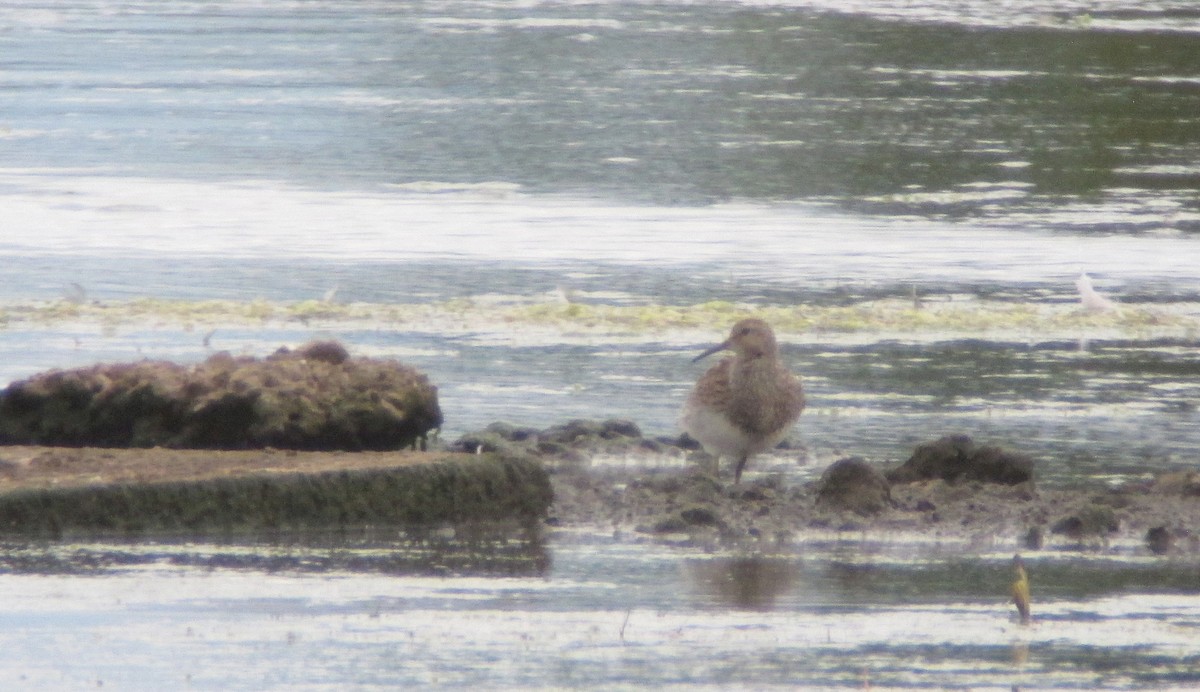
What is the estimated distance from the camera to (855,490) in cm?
906

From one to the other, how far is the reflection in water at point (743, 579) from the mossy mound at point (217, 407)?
191 cm

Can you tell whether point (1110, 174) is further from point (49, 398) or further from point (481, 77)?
point (49, 398)

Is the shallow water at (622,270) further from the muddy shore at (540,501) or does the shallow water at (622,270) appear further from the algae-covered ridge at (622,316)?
the muddy shore at (540,501)

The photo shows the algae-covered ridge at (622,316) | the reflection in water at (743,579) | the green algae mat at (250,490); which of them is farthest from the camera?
the algae-covered ridge at (622,316)

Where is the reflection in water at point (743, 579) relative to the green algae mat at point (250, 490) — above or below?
below

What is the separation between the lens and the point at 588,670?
6703 mm

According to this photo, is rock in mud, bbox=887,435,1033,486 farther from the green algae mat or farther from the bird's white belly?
the green algae mat

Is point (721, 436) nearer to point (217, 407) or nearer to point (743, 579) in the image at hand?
point (217, 407)

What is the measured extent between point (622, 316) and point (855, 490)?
5052 mm

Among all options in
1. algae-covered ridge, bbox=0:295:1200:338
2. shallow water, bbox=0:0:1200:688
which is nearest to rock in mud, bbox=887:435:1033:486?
shallow water, bbox=0:0:1200:688

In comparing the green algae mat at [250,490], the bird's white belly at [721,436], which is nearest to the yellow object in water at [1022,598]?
the green algae mat at [250,490]

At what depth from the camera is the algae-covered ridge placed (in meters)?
13.7

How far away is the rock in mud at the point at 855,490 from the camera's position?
9039 mm

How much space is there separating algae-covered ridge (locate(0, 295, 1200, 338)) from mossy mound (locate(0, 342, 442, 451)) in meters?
3.77
